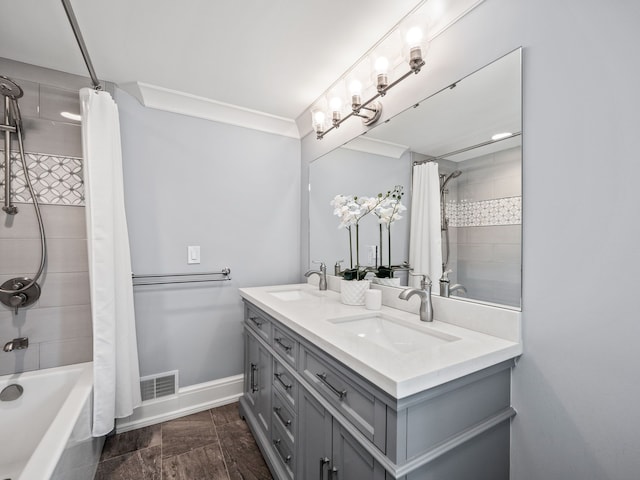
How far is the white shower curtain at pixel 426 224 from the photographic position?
1392 millimetres

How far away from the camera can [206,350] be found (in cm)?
220

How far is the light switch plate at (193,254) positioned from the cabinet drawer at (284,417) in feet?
3.65

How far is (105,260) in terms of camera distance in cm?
166

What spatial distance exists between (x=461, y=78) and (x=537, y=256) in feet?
2.51

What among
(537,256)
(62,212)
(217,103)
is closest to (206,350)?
(62,212)

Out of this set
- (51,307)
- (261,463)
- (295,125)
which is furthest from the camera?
(295,125)

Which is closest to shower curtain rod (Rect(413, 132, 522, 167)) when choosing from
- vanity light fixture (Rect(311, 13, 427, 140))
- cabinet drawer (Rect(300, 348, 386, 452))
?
vanity light fixture (Rect(311, 13, 427, 140))

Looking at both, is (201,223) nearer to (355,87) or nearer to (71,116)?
(71,116)

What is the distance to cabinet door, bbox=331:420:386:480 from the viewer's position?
847mm

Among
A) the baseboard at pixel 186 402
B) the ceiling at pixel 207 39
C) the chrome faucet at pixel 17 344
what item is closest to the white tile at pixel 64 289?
the chrome faucet at pixel 17 344

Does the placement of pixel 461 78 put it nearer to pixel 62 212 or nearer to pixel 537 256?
pixel 537 256

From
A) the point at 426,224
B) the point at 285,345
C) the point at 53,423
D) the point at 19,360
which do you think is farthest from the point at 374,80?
the point at 19,360

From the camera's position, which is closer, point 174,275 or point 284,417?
point 284,417

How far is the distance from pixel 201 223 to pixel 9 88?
1.17 m
